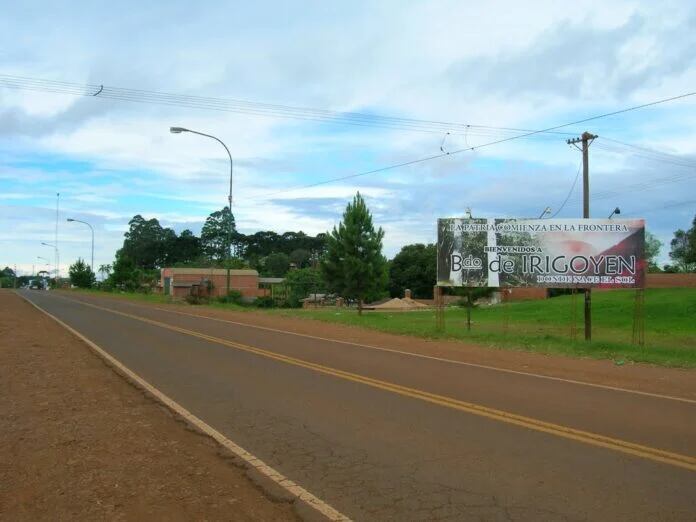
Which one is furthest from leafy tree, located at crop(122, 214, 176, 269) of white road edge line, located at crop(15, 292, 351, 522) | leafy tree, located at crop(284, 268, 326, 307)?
white road edge line, located at crop(15, 292, 351, 522)

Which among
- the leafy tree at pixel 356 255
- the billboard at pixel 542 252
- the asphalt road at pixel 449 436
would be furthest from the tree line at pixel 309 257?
the asphalt road at pixel 449 436

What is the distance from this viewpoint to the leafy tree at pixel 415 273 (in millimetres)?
93438

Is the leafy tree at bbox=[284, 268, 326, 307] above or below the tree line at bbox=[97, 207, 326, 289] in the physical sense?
below

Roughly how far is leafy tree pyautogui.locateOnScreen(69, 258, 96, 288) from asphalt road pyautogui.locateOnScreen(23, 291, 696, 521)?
110167mm

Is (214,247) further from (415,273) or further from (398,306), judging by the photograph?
(398,306)

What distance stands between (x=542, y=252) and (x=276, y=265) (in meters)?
110

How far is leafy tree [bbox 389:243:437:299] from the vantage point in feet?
307

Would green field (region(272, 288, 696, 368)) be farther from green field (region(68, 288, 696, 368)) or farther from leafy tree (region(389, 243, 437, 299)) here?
leafy tree (region(389, 243, 437, 299))

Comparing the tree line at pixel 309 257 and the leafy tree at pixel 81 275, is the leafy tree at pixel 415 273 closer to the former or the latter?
the tree line at pixel 309 257

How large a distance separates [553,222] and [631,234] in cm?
249

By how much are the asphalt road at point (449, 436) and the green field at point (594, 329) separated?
591 cm

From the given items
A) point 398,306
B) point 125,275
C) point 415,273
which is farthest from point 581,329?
point 125,275

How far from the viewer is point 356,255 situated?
→ 3553 centimetres

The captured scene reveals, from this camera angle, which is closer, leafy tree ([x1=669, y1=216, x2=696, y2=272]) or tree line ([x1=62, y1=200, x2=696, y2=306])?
tree line ([x1=62, y1=200, x2=696, y2=306])
